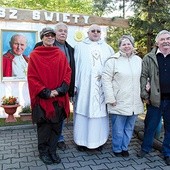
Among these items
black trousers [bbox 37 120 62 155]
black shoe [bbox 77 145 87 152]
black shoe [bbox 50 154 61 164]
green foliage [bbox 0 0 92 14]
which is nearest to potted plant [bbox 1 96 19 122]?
black shoe [bbox 77 145 87 152]

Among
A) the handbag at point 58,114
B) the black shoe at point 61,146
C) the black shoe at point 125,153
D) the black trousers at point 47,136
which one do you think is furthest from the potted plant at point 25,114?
the black shoe at point 125,153

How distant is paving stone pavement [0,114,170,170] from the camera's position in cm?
422

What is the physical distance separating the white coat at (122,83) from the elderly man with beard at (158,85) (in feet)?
0.39

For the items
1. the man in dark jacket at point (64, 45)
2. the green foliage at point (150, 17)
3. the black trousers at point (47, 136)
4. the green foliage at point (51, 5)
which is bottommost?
the black trousers at point (47, 136)

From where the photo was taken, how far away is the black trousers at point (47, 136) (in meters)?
4.23

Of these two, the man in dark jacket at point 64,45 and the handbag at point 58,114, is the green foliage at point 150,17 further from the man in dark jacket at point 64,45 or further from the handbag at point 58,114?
the handbag at point 58,114

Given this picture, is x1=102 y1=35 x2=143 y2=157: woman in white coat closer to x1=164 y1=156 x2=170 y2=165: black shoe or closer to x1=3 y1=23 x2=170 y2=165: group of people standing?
x1=3 y1=23 x2=170 y2=165: group of people standing

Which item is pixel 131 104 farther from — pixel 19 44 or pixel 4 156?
pixel 19 44

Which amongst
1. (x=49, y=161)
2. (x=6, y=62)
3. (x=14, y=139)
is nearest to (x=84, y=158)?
(x=49, y=161)

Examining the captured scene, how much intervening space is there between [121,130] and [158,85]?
91 cm

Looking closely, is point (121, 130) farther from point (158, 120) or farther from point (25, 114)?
point (25, 114)

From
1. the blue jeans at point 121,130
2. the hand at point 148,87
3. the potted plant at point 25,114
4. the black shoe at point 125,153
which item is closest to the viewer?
the hand at point 148,87

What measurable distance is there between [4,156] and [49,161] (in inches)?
31.1

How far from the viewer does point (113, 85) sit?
4.45 m
